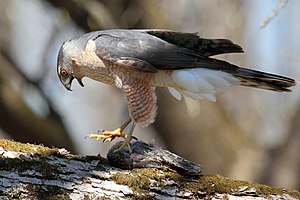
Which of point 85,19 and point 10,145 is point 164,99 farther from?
point 10,145

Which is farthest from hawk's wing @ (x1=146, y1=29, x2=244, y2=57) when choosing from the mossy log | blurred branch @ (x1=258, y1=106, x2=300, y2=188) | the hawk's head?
blurred branch @ (x1=258, y1=106, x2=300, y2=188)

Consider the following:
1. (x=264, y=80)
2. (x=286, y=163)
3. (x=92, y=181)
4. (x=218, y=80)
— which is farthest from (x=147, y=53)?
(x=286, y=163)

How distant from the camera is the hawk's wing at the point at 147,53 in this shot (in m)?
3.57

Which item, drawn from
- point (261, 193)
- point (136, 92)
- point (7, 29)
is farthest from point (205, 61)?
point (7, 29)

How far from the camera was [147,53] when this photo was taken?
12.0ft

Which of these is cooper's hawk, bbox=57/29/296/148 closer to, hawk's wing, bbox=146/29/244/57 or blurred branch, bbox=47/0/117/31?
hawk's wing, bbox=146/29/244/57

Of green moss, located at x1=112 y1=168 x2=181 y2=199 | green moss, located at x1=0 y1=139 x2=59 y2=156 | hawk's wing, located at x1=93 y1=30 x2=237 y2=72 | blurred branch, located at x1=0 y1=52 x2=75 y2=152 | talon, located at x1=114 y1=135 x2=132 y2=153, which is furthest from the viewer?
blurred branch, located at x1=0 y1=52 x2=75 y2=152

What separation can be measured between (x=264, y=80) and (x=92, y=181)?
141 centimetres

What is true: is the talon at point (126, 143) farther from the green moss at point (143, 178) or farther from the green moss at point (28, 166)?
the green moss at point (28, 166)

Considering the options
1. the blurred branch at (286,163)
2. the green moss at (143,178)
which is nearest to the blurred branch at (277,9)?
the green moss at (143,178)

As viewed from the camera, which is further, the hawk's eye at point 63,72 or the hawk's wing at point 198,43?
the hawk's eye at point 63,72

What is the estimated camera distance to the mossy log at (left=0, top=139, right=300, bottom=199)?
256cm

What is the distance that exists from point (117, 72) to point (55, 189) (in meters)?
1.20

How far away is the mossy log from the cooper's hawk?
0.77 meters
